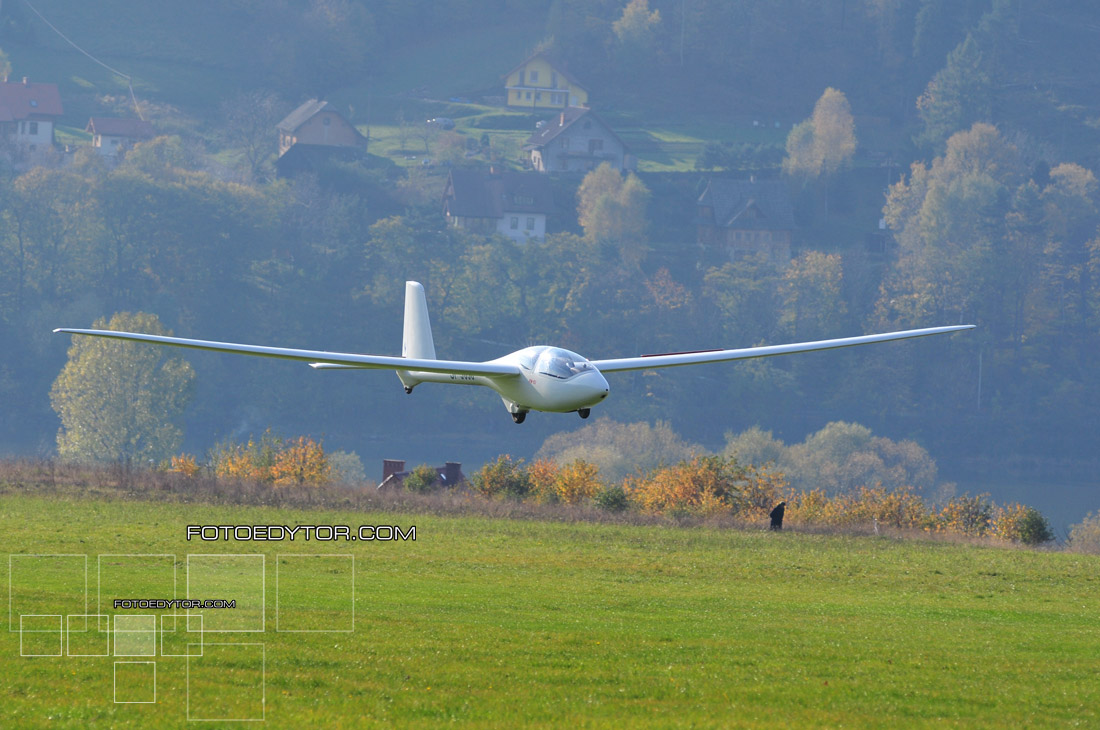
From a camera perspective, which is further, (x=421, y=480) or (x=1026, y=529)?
(x=421, y=480)

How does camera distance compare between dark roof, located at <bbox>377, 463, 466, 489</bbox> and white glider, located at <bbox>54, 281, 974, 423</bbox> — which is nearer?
white glider, located at <bbox>54, 281, 974, 423</bbox>

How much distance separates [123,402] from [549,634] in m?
136

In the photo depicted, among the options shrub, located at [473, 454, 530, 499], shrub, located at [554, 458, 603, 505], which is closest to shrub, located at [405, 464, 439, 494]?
shrub, located at [473, 454, 530, 499]

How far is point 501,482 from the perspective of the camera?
63281 millimetres

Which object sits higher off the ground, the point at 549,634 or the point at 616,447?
the point at 616,447

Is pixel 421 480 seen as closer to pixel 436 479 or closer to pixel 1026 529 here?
pixel 436 479

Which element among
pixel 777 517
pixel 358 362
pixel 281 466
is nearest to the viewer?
pixel 358 362

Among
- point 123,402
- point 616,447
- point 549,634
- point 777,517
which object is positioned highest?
point 123,402

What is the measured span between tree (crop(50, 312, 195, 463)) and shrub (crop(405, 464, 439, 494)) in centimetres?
9645

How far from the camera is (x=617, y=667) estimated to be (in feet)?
82.1

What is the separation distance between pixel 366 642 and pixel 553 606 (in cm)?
778

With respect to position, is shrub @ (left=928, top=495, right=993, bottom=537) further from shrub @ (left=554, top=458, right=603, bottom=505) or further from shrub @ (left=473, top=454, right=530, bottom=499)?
shrub @ (left=473, top=454, right=530, bottom=499)

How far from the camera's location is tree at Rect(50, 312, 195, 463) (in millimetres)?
152250

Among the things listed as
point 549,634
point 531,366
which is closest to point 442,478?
point 549,634
